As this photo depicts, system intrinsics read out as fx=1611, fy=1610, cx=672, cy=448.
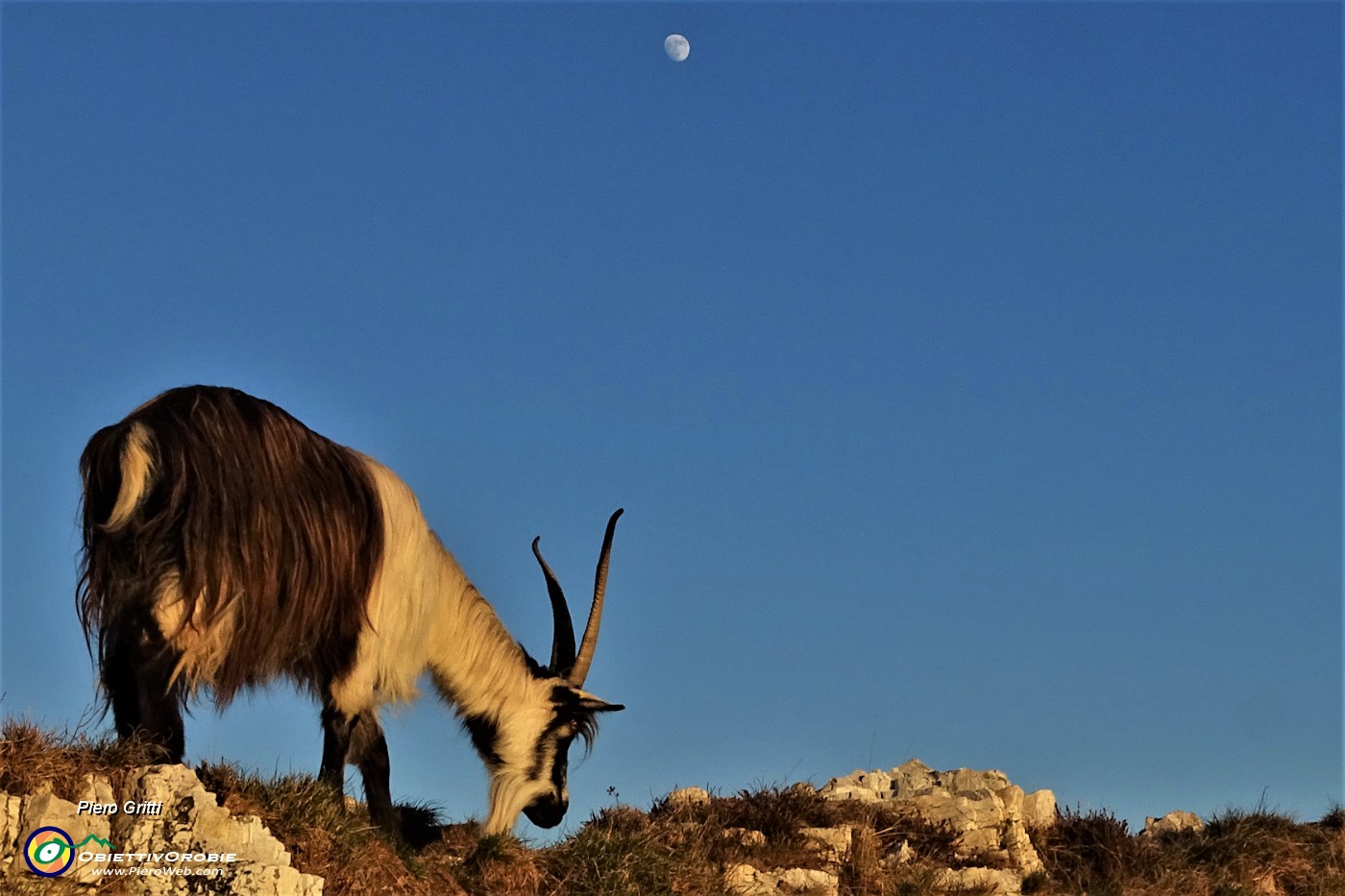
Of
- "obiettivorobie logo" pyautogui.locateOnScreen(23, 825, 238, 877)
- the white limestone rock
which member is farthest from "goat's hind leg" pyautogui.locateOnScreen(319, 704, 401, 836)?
the white limestone rock

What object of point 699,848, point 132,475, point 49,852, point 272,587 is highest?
point 132,475

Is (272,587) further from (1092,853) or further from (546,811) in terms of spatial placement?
(1092,853)

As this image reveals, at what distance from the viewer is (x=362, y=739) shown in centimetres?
1114

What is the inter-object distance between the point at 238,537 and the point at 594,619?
3.49 meters

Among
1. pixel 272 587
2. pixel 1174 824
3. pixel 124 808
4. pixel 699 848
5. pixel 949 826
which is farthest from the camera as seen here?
pixel 1174 824

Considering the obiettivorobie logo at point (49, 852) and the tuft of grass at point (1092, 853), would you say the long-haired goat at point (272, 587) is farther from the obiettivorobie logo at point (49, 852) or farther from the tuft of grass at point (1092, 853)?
the tuft of grass at point (1092, 853)

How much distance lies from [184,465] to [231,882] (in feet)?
8.24

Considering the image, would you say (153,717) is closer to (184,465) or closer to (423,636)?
(184,465)

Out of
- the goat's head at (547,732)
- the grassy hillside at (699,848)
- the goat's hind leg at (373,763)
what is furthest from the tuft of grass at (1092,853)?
the goat's hind leg at (373,763)

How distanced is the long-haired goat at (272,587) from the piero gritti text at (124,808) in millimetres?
571

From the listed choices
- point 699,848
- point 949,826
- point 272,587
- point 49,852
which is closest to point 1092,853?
point 949,826

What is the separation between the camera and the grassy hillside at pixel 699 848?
958 centimetres

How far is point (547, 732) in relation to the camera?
40.5 feet

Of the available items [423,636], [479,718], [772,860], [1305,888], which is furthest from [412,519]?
[1305,888]
